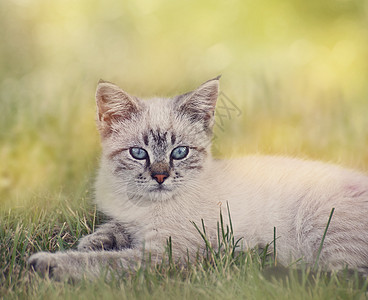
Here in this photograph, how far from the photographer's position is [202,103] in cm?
229

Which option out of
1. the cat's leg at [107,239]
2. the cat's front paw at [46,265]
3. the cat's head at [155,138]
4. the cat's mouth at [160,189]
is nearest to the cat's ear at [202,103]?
the cat's head at [155,138]

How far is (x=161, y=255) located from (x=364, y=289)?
0.80 meters

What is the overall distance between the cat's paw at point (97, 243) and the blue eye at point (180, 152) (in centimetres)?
50

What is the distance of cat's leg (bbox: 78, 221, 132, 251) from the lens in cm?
215

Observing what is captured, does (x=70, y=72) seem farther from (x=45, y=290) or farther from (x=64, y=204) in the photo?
(x=45, y=290)

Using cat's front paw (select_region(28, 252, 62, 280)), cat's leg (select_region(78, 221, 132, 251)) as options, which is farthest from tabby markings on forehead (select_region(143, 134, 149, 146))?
cat's front paw (select_region(28, 252, 62, 280))

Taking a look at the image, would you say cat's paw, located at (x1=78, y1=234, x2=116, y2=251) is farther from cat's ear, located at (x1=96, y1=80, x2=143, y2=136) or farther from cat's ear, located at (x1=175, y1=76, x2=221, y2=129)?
cat's ear, located at (x1=175, y1=76, x2=221, y2=129)

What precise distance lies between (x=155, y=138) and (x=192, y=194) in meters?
0.32

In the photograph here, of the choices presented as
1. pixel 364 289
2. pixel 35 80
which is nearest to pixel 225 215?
pixel 364 289

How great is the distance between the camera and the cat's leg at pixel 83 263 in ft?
5.95

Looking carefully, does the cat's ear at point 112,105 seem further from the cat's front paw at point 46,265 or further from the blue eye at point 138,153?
the cat's front paw at point 46,265

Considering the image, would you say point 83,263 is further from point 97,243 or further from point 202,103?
point 202,103

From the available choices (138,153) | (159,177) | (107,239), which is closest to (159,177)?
(159,177)

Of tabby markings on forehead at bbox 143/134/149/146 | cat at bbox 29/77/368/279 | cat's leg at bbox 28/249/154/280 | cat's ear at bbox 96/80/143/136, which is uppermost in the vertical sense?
cat's ear at bbox 96/80/143/136
